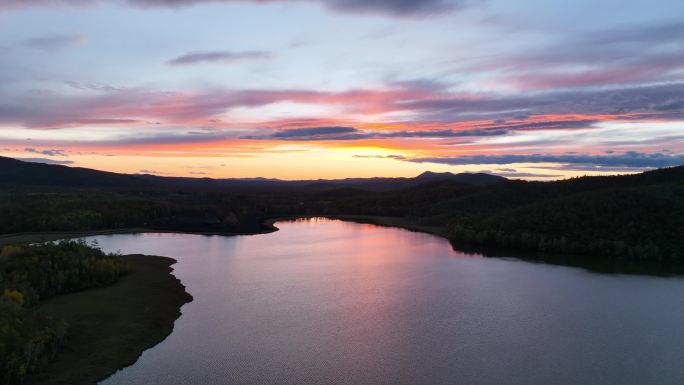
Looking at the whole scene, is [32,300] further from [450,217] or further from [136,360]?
[450,217]

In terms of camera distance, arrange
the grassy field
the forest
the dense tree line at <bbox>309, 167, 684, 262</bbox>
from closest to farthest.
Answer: the grassy field
the dense tree line at <bbox>309, 167, 684, 262</bbox>
the forest

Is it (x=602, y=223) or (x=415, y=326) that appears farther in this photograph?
(x=602, y=223)

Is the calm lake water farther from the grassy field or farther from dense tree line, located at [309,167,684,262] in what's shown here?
dense tree line, located at [309,167,684,262]

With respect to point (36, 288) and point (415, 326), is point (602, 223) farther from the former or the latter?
point (36, 288)

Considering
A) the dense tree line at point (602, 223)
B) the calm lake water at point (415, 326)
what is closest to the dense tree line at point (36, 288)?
the calm lake water at point (415, 326)

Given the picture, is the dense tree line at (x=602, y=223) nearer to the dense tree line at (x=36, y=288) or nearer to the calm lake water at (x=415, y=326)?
the calm lake water at (x=415, y=326)

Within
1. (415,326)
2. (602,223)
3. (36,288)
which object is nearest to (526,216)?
(602,223)

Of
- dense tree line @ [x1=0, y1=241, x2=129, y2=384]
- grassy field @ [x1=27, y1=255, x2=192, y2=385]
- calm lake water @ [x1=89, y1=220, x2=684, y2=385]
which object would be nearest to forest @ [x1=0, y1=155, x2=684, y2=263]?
calm lake water @ [x1=89, y1=220, x2=684, y2=385]
